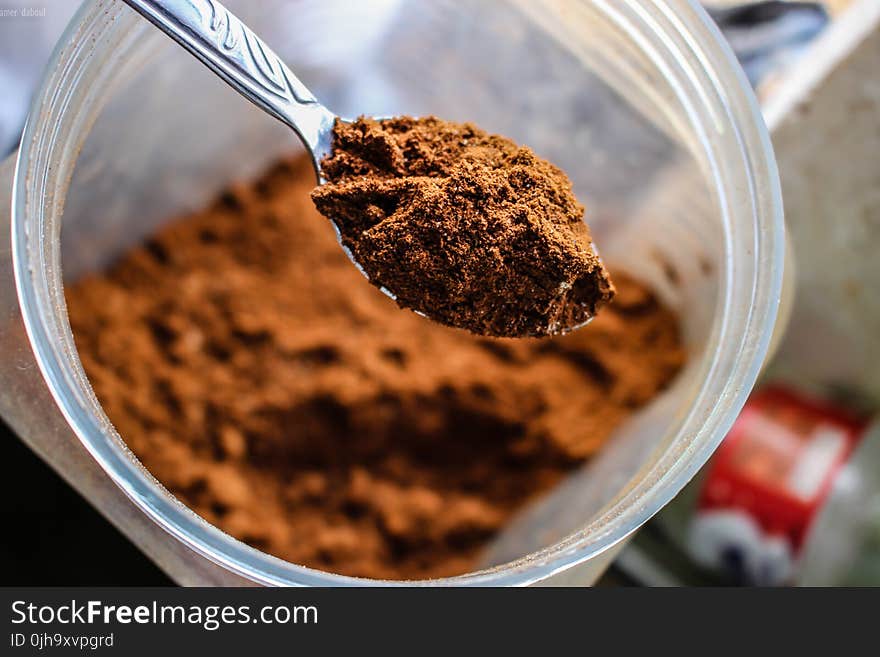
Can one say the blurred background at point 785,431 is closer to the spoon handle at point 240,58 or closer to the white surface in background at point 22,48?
the white surface in background at point 22,48

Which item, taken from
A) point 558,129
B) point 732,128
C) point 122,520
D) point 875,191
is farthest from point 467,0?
point 122,520

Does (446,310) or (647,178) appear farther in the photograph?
(647,178)

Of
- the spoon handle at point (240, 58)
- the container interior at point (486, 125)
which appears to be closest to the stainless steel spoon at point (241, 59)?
the spoon handle at point (240, 58)

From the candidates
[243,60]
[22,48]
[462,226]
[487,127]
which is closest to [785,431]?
[487,127]

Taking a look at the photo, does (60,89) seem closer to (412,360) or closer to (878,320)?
(412,360)

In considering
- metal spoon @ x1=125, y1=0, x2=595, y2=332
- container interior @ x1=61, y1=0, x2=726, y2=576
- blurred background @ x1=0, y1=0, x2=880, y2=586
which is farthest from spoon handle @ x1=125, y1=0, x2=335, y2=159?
blurred background @ x1=0, y1=0, x2=880, y2=586

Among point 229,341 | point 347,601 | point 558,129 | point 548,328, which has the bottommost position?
point 347,601

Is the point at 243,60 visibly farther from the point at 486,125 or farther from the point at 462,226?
the point at 486,125
